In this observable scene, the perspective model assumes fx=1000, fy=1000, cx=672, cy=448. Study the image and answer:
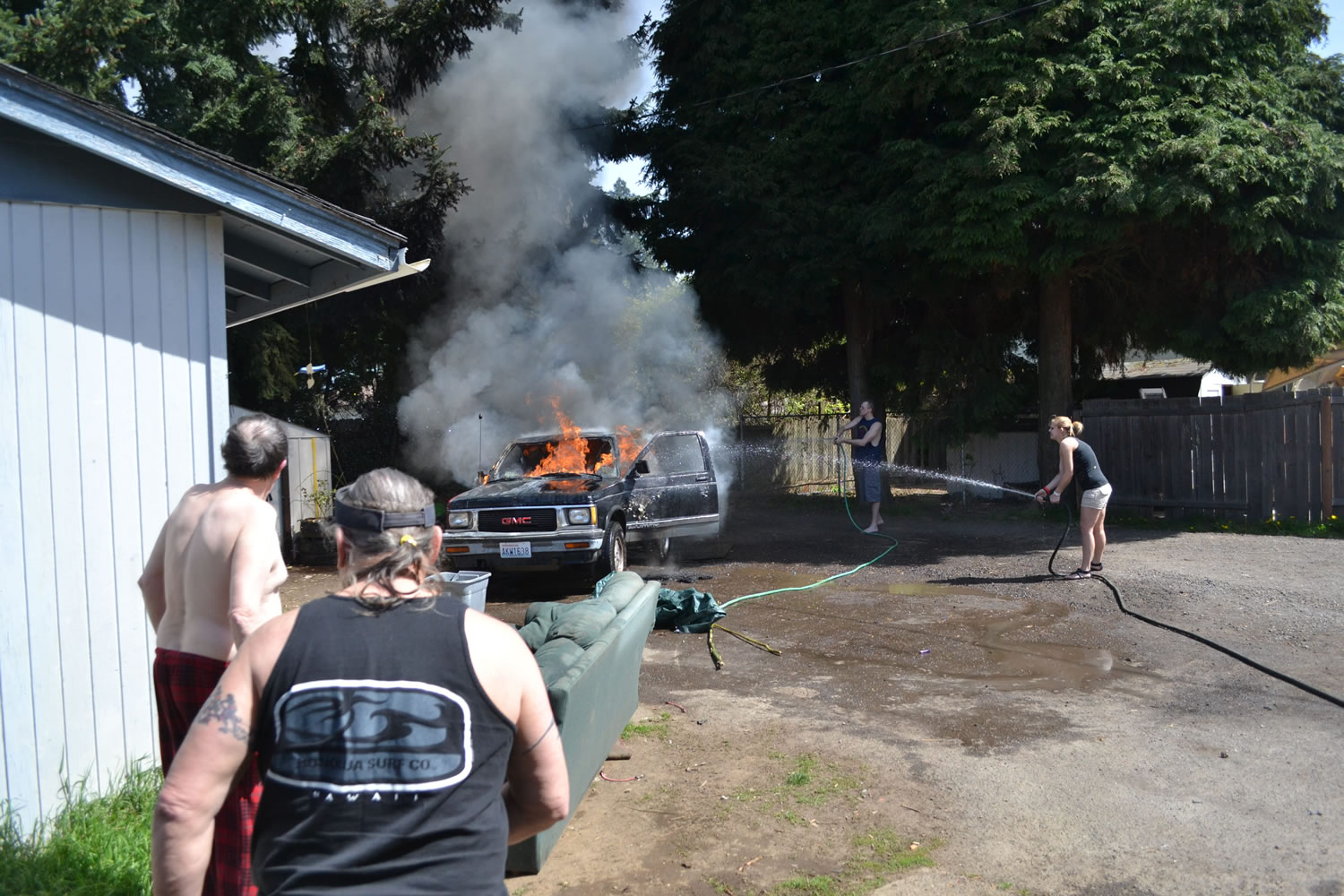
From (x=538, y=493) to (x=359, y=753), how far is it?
8.40 metres

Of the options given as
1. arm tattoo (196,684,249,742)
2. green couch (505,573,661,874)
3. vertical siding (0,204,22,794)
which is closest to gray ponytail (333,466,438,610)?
arm tattoo (196,684,249,742)

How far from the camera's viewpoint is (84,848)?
3.95 m

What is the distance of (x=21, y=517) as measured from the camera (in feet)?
14.1

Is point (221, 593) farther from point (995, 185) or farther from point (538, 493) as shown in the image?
point (995, 185)

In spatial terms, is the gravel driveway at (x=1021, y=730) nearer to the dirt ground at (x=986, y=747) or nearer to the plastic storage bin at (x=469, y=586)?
the dirt ground at (x=986, y=747)

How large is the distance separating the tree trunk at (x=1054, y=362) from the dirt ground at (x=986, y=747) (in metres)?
5.17

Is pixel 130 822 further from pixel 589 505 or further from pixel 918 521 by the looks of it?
pixel 918 521

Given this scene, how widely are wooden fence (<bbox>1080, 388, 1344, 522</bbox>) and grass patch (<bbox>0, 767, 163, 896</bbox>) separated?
13.9 metres

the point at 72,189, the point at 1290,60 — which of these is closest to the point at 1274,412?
the point at 1290,60

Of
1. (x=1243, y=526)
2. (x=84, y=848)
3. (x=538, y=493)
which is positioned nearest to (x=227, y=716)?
(x=84, y=848)

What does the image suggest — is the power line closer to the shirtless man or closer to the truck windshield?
the truck windshield

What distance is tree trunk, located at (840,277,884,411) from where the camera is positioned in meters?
17.0

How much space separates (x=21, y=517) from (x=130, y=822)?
54.4 inches

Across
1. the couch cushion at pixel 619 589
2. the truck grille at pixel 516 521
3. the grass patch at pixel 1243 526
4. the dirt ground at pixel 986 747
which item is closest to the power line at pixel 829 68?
the grass patch at pixel 1243 526
